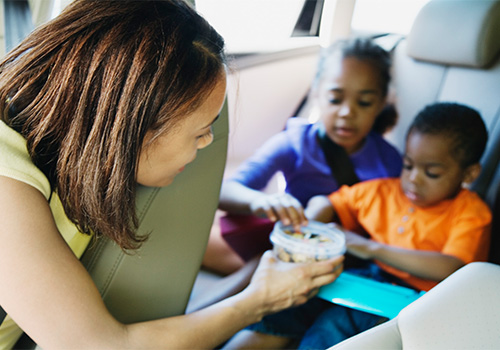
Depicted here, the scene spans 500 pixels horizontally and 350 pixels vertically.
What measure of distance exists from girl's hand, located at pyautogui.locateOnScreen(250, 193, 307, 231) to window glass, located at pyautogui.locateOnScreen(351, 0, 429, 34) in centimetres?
114

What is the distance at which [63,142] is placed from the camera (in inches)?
27.3

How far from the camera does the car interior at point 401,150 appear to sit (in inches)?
24.4

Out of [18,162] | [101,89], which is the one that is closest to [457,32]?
[101,89]

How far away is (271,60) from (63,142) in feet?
5.58

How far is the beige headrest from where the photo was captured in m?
1.47

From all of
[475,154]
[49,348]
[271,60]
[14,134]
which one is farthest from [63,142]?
[271,60]

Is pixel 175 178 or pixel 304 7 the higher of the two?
pixel 304 7

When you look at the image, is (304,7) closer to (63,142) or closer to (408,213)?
(408,213)

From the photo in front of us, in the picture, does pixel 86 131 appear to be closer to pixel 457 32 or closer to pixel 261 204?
pixel 261 204

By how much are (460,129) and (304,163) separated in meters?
0.55

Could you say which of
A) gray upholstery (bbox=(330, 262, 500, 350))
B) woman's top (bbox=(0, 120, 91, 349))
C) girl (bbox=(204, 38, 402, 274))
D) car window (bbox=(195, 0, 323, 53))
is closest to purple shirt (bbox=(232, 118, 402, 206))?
girl (bbox=(204, 38, 402, 274))

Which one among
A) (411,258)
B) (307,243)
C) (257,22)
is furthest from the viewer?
(257,22)

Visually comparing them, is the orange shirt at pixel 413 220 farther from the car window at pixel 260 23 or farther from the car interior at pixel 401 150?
the car window at pixel 260 23

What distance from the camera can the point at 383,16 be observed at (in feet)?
7.00
